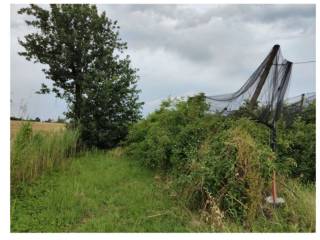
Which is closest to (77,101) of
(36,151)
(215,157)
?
(36,151)

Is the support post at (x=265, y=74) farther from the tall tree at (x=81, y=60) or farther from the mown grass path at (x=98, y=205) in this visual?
the tall tree at (x=81, y=60)

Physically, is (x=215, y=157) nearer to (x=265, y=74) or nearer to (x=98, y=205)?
(x=265, y=74)

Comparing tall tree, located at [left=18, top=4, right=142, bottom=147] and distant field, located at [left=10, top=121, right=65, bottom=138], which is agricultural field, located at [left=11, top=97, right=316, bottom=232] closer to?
distant field, located at [left=10, top=121, right=65, bottom=138]

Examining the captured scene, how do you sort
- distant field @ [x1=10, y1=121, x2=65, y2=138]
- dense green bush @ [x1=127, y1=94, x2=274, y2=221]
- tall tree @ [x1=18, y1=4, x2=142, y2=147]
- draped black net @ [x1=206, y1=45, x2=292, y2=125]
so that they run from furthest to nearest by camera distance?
tall tree @ [x1=18, y1=4, x2=142, y2=147], distant field @ [x1=10, y1=121, x2=65, y2=138], draped black net @ [x1=206, y1=45, x2=292, y2=125], dense green bush @ [x1=127, y1=94, x2=274, y2=221]

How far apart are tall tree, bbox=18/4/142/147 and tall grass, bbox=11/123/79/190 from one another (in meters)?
1.27

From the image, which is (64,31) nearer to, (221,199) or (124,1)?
(124,1)

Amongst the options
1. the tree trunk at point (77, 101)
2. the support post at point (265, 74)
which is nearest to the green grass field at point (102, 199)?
the support post at point (265, 74)

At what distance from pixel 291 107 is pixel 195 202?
214cm

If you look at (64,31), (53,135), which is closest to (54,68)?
(64,31)

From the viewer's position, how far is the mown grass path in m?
3.57

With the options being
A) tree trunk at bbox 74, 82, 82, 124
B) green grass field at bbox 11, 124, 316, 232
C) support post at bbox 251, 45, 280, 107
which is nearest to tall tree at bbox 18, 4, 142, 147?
tree trunk at bbox 74, 82, 82, 124

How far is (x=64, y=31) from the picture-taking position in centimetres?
794

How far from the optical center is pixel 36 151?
5.42 m

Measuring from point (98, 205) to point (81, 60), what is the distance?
15.2 feet
